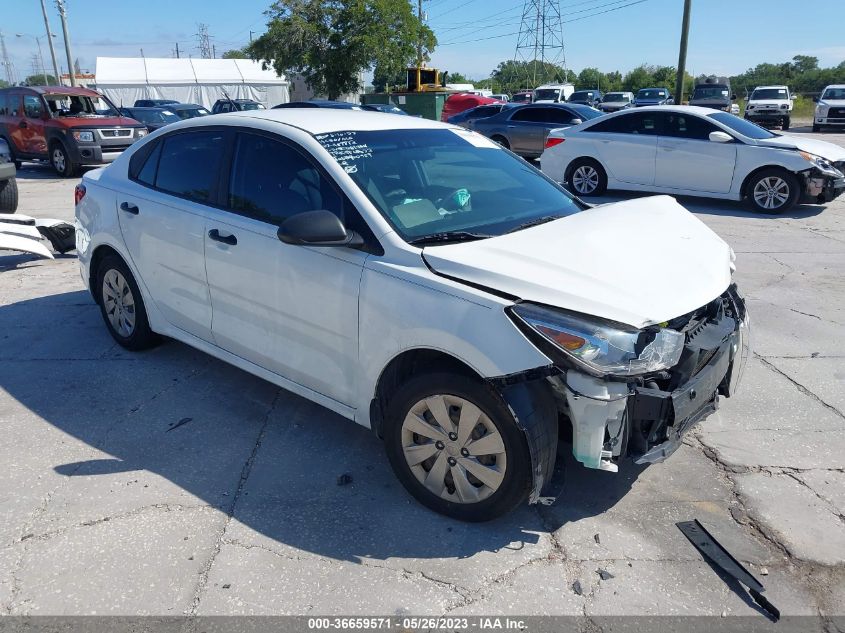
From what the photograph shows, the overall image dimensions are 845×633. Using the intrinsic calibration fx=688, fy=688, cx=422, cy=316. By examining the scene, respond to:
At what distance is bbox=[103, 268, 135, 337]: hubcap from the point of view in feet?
16.3

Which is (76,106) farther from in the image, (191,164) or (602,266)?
(602,266)

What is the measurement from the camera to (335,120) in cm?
409

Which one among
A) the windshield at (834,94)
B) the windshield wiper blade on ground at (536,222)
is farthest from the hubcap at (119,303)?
the windshield at (834,94)

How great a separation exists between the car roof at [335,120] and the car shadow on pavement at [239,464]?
173cm

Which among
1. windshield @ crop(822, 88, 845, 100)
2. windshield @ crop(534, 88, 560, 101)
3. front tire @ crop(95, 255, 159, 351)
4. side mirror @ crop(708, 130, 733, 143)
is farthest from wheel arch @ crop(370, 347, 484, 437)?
windshield @ crop(534, 88, 560, 101)

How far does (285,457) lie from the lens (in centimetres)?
382

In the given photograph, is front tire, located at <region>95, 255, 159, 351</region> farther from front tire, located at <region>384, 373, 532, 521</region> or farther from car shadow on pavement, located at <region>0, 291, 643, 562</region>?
front tire, located at <region>384, 373, 532, 521</region>

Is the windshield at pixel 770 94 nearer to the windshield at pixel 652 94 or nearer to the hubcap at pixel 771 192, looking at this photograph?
the windshield at pixel 652 94

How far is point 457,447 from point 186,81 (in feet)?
164

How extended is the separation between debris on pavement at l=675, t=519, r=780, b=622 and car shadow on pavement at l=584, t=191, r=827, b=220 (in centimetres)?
748

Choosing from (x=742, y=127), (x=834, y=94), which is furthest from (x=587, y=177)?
(x=834, y=94)

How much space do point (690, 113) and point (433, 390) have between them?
9.80 m

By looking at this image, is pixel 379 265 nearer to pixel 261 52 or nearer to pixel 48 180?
pixel 48 180

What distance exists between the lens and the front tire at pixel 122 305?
192 inches
